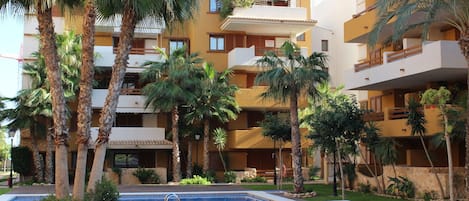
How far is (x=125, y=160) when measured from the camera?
40.1 meters

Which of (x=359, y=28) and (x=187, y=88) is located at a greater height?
(x=359, y=28)

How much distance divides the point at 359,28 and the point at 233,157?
→ 1464 cm

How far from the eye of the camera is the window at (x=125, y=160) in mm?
39844

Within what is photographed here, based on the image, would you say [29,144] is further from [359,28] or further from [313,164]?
[359,28]

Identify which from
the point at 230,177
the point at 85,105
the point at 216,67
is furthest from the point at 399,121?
the point at 216,67

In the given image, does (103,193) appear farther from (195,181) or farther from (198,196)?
(195,181)

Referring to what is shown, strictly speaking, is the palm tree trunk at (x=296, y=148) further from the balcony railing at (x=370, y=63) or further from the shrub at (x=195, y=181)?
the shrub at (x=195, y=181)

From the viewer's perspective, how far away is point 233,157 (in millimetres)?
40531

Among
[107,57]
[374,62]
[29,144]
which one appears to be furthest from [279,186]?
Answer: [29,144]

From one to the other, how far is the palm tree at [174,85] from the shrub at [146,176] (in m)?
1.17

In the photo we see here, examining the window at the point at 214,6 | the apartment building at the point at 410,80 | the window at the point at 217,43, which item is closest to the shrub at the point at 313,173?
the apartment building at the point at 410,80

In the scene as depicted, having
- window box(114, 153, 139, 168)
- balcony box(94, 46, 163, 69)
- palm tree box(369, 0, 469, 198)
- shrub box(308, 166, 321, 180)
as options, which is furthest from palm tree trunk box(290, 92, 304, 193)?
window box(114, 153, 139, 168)

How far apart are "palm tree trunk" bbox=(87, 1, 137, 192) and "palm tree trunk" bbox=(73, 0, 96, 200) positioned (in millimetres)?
341

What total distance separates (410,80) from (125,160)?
67.7 ft
